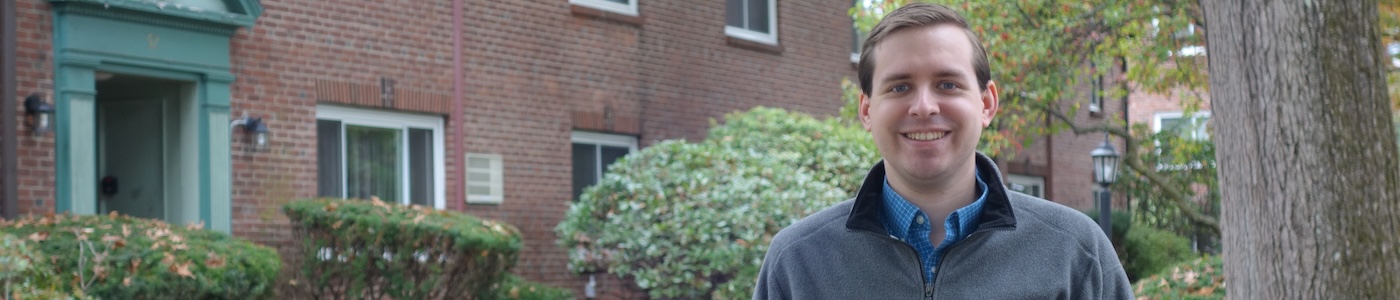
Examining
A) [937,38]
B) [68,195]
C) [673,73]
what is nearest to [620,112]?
[673,73]

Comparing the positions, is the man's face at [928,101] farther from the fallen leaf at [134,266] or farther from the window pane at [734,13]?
the window pane at [734,13]

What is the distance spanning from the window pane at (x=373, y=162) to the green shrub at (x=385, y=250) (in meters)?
1.35

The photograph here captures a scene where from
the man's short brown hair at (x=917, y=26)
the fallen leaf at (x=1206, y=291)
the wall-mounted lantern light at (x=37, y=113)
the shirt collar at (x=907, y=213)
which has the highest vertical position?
the wall-mounted lantern light at (x=37, y=113)

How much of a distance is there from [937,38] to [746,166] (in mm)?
10351

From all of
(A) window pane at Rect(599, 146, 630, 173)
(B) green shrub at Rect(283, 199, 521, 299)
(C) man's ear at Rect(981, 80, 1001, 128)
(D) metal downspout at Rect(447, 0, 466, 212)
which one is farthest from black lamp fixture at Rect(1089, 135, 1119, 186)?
(C) man's ear at Rect(981, 80, 1001, 128)

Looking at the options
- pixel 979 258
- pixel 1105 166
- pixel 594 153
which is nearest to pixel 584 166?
pixel 594 153

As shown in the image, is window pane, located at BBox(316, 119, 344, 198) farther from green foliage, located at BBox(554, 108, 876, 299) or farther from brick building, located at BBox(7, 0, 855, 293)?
green foliage, located at BBox(554, 108, 876, 299)

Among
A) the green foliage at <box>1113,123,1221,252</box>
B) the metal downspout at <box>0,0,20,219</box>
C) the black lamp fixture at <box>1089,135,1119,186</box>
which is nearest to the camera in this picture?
the metal downspout at <box>0,0,20,219</box>

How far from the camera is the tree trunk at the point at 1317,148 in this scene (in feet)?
19.5

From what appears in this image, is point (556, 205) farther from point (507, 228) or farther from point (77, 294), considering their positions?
point (77, 294)

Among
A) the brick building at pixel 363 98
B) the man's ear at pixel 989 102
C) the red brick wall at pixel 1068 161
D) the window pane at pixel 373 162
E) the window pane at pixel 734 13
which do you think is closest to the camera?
the man's ear at pixel 989 102

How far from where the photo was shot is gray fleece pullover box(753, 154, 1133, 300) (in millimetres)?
2697

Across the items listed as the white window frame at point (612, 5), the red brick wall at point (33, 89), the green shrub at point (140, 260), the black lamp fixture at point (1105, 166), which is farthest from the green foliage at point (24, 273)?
the black lamp fixture at point (1105, 166)

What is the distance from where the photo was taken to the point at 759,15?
1692 centimetres
